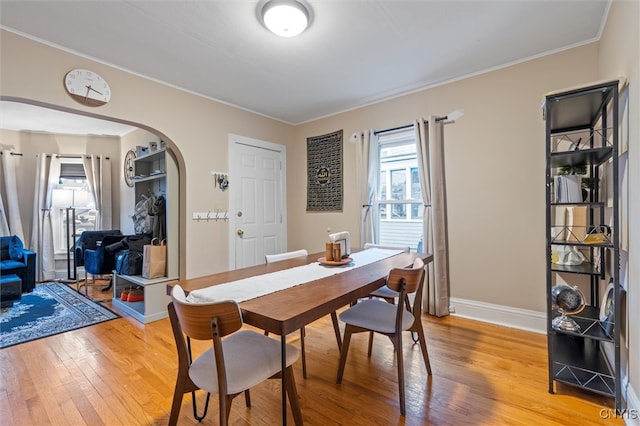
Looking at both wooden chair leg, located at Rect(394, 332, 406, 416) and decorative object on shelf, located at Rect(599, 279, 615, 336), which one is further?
decorative object on shelf, located at Rect(599, 279, 615, 336)

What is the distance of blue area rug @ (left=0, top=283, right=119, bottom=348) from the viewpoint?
2.80 m

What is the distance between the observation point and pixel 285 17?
196 cm

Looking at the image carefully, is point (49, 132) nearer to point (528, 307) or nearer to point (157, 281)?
point (157, 281)

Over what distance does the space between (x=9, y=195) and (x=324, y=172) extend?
510cm

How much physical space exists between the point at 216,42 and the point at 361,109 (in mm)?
2002

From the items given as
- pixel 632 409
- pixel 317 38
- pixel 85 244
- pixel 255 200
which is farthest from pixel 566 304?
pixel 85 244

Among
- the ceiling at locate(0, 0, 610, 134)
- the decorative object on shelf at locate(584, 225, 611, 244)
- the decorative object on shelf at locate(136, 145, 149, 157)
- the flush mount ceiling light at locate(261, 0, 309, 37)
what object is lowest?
the decorative object on shelf at locate(584, 225, 611, 244)

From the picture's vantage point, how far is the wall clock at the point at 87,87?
8.00 feet

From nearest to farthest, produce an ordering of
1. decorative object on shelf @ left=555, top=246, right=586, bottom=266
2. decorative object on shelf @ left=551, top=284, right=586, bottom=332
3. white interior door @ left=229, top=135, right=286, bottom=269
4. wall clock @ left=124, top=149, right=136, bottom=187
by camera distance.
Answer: decorative object on shelf @ left=551, top=284, right=586, bottom=332 < decorative object on shelf @ left=555, top=246, right=586, bottom=266 < white interior door @ left=229, top=135, right=286, bottom=269 < wall clock @ left=124, top=149, right=136, bottom=187

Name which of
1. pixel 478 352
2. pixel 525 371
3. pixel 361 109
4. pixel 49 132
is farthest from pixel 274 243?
pixel 49 132

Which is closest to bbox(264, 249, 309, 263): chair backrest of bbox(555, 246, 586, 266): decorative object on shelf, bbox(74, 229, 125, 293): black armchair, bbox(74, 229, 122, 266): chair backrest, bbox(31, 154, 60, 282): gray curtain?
bbox(555, 246, 586, 266): decorative object on shelf

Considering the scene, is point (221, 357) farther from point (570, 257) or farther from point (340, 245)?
point (570, 257)

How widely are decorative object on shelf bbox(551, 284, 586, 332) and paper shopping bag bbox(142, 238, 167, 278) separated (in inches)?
142

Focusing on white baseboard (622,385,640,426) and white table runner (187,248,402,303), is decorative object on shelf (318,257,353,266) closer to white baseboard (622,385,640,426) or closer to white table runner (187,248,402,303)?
white table runner (187,248,402,303)
